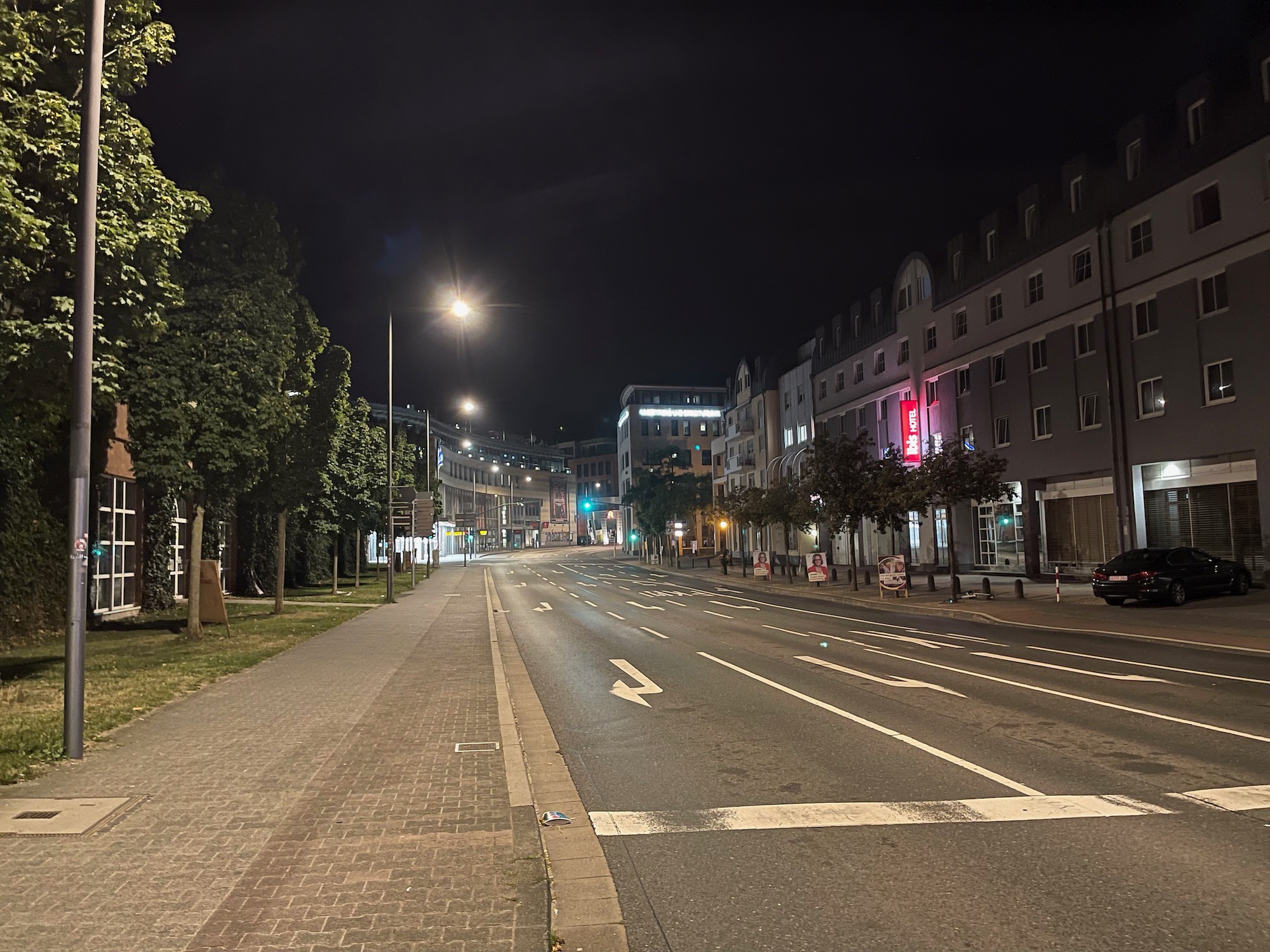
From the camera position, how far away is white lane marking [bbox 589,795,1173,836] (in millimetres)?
5898

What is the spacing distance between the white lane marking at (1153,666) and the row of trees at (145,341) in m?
15.3

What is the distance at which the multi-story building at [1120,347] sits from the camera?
25.9m

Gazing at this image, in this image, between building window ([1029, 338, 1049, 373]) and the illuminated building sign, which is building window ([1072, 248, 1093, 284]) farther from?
the illuminated building sign

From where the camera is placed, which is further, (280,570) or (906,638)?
(280,570)

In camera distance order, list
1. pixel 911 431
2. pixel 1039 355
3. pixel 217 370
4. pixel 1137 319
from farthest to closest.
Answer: pixel 911 431 < pixel 1039 355 < pixel 1137 319 < pixel 217 370

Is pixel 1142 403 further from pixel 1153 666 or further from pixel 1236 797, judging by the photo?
pixel 1236 797

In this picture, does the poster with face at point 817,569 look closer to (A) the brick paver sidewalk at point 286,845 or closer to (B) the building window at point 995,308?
(B) the building window at point 995,308

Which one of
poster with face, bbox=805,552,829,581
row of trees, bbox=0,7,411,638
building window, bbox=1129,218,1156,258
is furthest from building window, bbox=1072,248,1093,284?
row of trees, bbox=0,7,411,638

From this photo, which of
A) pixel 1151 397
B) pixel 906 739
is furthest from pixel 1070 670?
pixel 1151 397

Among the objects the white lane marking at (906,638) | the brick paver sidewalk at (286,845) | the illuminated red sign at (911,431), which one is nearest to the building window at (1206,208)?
the illuminated red sign at (911,431)

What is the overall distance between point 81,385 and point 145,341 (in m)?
8.27

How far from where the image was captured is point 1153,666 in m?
13.7

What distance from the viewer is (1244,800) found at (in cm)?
624

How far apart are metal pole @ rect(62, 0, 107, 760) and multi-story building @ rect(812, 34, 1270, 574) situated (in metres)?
24.4
